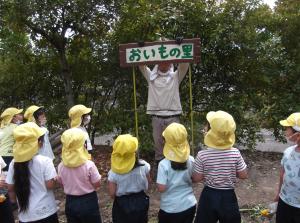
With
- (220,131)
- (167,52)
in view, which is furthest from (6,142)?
(220,131)

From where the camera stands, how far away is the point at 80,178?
3.44 metres

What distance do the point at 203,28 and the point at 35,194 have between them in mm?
4363

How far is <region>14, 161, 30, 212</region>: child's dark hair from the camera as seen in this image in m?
3.36

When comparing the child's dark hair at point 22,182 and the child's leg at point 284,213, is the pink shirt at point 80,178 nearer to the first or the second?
the child's dark hair at point 22,182

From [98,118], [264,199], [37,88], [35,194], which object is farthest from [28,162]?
[37,88]

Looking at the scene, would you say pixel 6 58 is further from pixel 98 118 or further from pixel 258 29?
pixel 258 29

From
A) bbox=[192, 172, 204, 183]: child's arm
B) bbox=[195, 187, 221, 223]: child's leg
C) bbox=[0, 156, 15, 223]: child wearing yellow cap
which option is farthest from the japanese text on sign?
bbox=[0, 156, 15, 223]: child wearing yellow cap

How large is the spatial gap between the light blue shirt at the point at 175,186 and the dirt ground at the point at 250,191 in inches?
49.9

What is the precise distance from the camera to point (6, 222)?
3.72 metres

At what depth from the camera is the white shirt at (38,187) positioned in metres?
3.41

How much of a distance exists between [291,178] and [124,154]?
145 centimetres

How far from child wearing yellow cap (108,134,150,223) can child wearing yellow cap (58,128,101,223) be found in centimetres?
19

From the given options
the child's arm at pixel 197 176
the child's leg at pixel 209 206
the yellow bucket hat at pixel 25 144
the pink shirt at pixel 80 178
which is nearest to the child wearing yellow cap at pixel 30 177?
the yellow bucket hat at pixel 25 144

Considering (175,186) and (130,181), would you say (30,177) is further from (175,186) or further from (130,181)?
(175,186)
